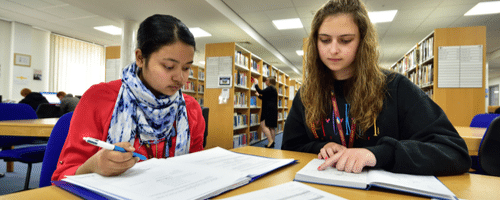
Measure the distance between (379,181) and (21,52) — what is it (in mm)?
8379

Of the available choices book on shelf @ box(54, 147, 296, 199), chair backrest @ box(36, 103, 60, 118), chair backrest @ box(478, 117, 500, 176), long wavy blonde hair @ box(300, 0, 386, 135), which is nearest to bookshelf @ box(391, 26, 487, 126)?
chair backrest @ box(478, 117, 500, 176)

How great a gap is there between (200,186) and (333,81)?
0.74 meters

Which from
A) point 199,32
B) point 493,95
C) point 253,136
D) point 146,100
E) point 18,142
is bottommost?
point 253,136

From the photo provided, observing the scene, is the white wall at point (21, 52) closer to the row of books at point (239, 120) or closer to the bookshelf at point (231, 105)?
the bookshelf at point (231, 105)

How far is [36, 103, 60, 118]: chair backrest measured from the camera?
13.9ft

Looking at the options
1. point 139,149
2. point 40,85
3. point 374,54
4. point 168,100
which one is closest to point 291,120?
point 374,54

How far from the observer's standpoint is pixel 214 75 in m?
4.89

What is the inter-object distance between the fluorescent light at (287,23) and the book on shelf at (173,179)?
17.0ft

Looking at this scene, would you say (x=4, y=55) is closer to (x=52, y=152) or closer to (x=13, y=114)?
(x=13, y=114)

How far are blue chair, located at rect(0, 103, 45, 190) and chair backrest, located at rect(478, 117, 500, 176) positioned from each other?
2721mm

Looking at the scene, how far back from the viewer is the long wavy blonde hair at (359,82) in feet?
2.97

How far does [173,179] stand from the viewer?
1.76 ft

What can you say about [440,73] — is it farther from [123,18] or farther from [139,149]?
[123,18]

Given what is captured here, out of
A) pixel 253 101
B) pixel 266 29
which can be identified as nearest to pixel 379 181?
pixel 253 101
